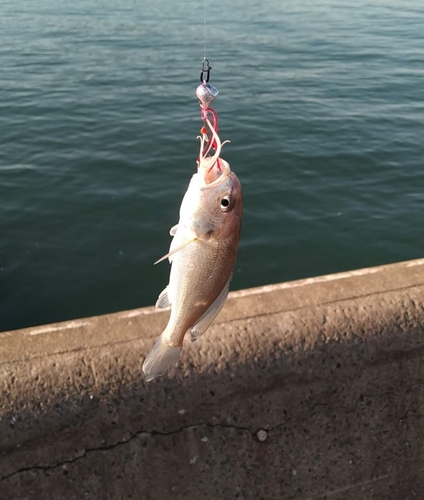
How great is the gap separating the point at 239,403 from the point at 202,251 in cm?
118

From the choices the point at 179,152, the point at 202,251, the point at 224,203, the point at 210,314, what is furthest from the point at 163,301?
the point at 179,152

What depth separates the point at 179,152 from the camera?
1397cm

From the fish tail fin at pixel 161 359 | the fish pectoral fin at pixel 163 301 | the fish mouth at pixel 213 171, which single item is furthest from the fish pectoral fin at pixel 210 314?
the fish mouth at pixel 213 171

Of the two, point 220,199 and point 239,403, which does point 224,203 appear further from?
point 239,403

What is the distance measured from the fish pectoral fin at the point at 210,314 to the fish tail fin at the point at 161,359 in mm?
122

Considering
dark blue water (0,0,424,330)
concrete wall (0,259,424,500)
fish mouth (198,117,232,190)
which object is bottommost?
dark blue water (0,0,424,330)

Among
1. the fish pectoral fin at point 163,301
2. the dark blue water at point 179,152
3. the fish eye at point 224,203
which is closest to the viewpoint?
the fish eye at point 224,203

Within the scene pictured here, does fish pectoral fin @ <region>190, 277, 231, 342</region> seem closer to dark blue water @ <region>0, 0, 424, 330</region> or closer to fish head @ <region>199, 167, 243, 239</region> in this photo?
Answer: fish head @ <region>199, 167, 243, 239</region>

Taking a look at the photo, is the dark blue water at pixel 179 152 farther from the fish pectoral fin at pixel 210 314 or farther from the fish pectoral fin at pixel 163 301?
the fish pectoral fin at pixel 210 314

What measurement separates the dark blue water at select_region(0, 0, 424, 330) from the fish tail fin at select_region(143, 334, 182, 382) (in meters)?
5.66

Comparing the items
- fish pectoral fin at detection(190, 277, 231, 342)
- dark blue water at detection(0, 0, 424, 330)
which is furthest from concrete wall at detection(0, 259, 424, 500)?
dark blue water at detection(0, 0, 424, 330)

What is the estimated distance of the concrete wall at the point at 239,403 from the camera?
3.33 meters

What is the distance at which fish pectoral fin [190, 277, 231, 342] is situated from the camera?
2939 mm

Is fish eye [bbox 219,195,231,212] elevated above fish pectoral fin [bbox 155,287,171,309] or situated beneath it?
elevated above
